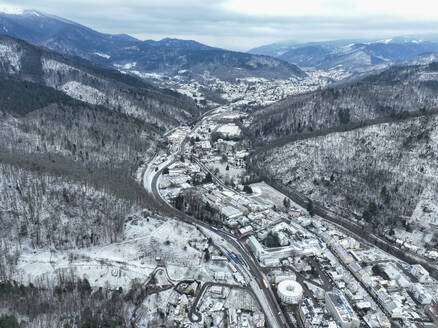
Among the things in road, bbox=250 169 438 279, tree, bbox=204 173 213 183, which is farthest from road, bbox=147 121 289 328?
road, bbox=250 169 438 279

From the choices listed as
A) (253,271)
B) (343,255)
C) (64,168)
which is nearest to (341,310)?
(343,255)

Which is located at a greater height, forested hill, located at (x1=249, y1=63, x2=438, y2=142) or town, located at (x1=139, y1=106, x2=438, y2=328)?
forested hill, located at (x1=249, y1=63, x2=438, y2=142)

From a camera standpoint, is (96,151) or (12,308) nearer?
(12,308)

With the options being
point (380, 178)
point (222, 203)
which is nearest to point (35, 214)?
point (222, 203)

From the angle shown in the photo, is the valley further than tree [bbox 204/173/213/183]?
No

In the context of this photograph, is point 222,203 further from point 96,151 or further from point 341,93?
point 341,93

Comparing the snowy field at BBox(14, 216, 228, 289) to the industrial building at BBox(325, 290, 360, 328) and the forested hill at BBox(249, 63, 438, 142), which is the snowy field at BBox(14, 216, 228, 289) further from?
→ the forested hill at BBox(249, 63, 438, 142)
